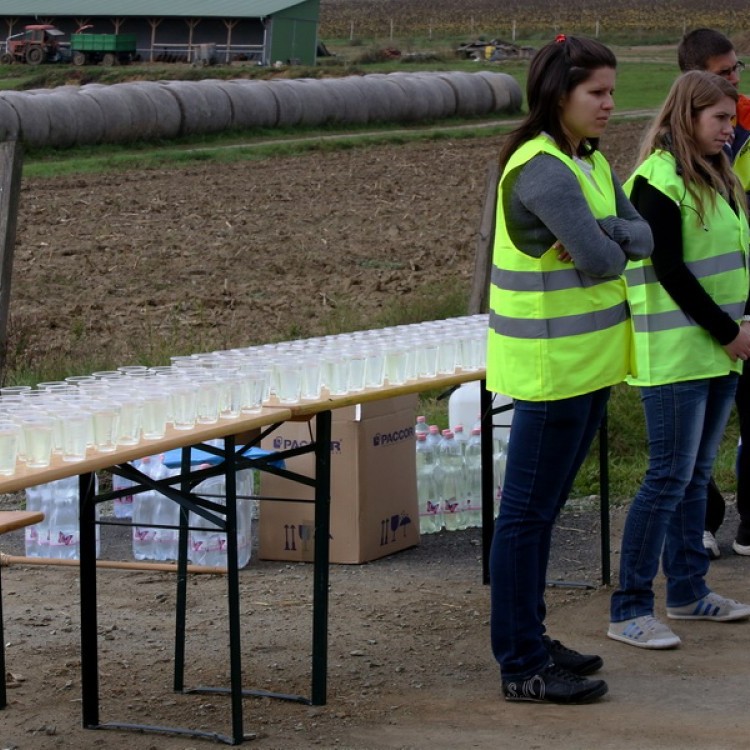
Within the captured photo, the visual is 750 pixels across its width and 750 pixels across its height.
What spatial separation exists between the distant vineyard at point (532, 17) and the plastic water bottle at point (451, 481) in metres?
59.3

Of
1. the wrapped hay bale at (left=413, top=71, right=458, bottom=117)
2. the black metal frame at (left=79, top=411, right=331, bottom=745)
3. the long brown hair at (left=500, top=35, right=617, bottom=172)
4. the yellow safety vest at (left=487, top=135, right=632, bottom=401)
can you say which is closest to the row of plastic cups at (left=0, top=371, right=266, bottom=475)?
the black metal frame at (left=79, top=411, right=331, bottom=745)

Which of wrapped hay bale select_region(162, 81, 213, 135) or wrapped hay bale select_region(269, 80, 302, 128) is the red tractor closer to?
wrapped hay bale select_region(269, 80, 302, 128)

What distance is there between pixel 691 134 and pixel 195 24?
162ft

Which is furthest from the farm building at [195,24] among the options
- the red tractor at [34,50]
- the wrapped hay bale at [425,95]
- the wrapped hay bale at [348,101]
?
the wrapped hay bale at [348,101]

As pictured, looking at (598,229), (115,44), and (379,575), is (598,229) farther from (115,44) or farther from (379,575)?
(115,44)

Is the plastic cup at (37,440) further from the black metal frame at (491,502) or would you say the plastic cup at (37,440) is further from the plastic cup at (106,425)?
the black metal frame at (491,502)

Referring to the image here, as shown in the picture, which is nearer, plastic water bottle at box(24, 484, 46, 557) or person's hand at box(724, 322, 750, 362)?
person's hand at box(724, 322, 750, 362)

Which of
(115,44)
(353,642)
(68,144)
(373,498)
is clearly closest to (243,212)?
(68,144)

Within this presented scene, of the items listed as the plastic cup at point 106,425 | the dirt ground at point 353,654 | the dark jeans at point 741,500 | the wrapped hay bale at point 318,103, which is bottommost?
the dirt ground at point 353,654

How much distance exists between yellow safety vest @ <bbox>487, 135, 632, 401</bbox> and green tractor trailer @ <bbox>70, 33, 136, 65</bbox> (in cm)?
4545

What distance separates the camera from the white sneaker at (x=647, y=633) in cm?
541

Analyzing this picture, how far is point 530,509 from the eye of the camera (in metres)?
4.71

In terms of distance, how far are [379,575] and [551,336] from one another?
7.61 ft

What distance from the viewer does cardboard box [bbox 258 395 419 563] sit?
22.2ft
